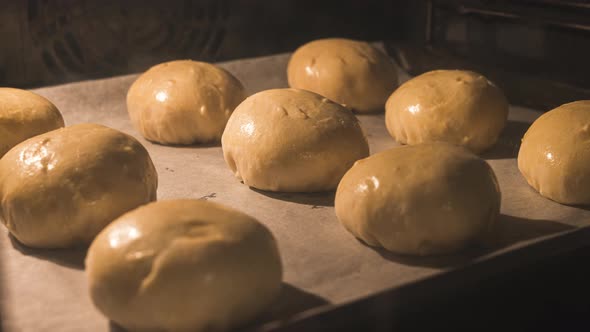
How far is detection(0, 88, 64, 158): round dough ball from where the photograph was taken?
6.41 feet

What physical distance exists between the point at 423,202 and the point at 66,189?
0.69 metres

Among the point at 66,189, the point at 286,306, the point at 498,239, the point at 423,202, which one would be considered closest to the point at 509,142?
the point at 498,239

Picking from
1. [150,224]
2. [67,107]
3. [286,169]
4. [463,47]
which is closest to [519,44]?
[463,47]

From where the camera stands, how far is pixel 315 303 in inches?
52.4

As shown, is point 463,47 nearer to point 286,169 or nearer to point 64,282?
point 286,169

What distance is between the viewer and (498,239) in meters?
1.57

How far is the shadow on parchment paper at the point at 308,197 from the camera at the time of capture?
179 centimetres

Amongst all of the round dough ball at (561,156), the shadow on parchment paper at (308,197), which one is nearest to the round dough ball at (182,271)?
the shadow on parchment paper at (308,197)

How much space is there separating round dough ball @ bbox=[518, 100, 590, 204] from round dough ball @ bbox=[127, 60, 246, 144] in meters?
0.81

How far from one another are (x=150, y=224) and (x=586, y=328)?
721 millimetres

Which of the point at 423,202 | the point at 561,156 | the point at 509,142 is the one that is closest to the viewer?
the point at 423,202

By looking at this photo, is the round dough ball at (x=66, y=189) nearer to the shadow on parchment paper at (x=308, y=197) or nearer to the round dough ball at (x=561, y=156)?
the shadow on parchment paper at (x=308, y=197)

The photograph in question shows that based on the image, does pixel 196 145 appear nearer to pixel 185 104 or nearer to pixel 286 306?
pixel 185 104

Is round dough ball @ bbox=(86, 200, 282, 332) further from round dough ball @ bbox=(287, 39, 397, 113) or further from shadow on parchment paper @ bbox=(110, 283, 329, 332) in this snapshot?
round dough ball @ bbox=(287, 39, 397, 113)
